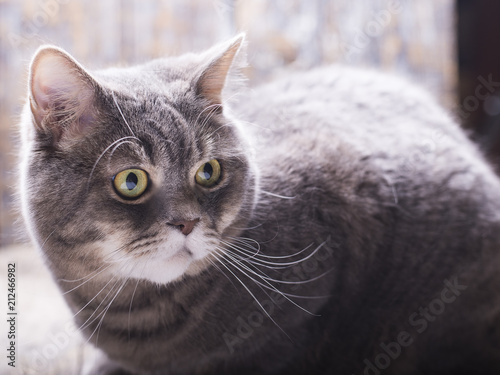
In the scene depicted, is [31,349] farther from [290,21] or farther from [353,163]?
[290,21]

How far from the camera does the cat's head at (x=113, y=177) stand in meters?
1.01

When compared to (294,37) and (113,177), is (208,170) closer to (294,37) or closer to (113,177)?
(113,177)

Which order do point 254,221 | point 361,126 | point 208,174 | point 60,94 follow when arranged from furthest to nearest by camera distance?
1. point 361,126
2. point 254,221
3. point 208,174
4. point 60,94

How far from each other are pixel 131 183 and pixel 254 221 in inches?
15.5

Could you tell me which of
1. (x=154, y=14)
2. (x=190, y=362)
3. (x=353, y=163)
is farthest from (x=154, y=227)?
(x=154, y=14)

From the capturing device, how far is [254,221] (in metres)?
1.30

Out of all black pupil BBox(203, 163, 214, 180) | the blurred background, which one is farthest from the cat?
the blurred background

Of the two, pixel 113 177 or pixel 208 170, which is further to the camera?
pixel 208 170

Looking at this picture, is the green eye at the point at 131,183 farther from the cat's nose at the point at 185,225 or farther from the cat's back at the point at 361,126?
the cat's back at the point at 361,126

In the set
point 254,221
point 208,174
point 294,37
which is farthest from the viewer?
point 294,37

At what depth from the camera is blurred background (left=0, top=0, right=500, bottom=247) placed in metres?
1.95

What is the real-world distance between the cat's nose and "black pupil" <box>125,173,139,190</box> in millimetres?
112

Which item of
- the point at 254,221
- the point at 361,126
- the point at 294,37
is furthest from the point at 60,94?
the point at 294,37

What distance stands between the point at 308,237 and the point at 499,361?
2.22 feet
